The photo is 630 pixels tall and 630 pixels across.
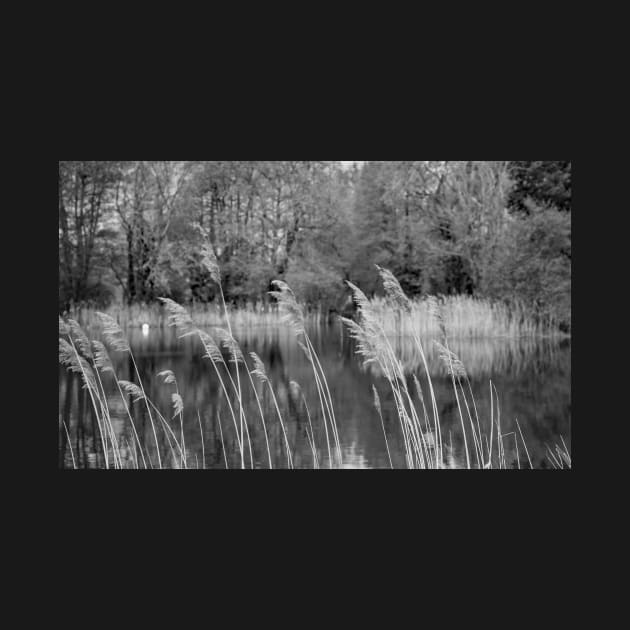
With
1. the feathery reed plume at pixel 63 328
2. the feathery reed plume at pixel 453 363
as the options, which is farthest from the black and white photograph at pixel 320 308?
the feathery reed plume at pixel 453 363

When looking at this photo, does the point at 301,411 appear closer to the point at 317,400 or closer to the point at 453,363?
the point at 317,400

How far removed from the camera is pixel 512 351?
7.12 meters

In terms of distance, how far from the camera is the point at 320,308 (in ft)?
23.1

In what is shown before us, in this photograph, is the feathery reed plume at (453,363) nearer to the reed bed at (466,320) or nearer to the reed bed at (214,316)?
the reed bed at (466,320)

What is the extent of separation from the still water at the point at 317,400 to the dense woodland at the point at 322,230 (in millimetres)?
488

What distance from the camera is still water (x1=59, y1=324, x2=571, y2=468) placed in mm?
5883

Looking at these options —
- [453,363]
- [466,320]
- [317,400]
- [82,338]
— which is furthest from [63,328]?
[466,320]

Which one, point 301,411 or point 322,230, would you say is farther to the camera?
point 322,230

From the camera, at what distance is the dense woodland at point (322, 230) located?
6617 millimetres

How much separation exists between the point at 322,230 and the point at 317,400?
1.84m

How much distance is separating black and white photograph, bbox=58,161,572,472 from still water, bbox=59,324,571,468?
2 centimetres

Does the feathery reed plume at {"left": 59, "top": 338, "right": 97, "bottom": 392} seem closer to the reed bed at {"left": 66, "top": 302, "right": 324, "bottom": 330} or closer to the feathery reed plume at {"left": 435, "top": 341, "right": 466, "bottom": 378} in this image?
the reed bed at {"left": 66, "top": 302, "right": 324, "bottom": 330}

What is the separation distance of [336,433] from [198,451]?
1187 millimetres
